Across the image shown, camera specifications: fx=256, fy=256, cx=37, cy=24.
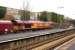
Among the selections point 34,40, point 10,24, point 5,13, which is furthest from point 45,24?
point 34,40

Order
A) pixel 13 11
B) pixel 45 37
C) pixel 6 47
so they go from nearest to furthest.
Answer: pixel 6 47 < pixel 45 37 < pixel 13 11

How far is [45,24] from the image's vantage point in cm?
7081

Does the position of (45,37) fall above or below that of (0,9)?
below

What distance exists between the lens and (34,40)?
3109 centimetres

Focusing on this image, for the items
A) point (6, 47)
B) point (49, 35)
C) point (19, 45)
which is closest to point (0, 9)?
point (49, 35)

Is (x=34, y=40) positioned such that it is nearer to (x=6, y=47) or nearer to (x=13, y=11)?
(x=6, y=47)

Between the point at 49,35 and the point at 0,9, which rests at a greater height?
the point at 0,9

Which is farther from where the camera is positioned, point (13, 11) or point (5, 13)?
point (13, 11)

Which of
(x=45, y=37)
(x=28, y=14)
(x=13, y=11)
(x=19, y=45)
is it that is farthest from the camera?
(x=28, y=14)

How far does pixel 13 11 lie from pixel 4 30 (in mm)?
15973

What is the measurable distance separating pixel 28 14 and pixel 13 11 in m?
21.0

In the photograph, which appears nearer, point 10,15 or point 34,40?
point 34,40

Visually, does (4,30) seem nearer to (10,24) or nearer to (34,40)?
(10,24)

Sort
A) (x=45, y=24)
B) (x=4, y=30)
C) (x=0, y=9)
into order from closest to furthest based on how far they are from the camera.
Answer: (x=4, y=30)
(x=0, y=9)
(x=45, y=24)
